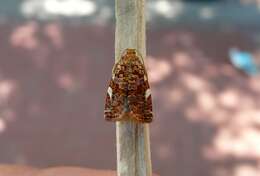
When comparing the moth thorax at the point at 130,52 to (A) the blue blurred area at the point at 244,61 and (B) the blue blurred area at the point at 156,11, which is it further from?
(B) the blue blurred area at the point at 156,11

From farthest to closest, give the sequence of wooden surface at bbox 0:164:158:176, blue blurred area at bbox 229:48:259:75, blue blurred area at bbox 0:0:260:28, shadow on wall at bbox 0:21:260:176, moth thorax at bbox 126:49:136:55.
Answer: blue blurred area at bbox 0:0:260:28 → blue blurred area at bbox 229:48:259:75 → shadow on wall at bbox 0:21:260:176 → wooden surface at bbox 0:164:158:176 → moth thorax at bbox 126:49:136:55

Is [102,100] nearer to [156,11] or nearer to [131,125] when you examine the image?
[156,11]

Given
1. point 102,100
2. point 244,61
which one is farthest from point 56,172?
point 244,61

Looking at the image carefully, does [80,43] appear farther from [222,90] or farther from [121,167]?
[121,167]

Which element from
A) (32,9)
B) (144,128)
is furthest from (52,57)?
(144,128)

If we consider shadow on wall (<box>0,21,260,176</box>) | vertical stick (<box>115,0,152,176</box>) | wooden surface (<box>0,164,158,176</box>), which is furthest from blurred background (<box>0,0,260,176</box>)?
vertical stick (<box>115,0,152,176</box>)

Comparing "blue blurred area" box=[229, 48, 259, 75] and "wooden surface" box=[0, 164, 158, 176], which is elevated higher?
"blue blurred area" box=[229, 48, 259, 75]

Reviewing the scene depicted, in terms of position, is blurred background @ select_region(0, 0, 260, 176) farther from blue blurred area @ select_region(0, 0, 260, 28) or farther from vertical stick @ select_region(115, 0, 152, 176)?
vertical stick @ select_region(115, 0, 152, 176)
